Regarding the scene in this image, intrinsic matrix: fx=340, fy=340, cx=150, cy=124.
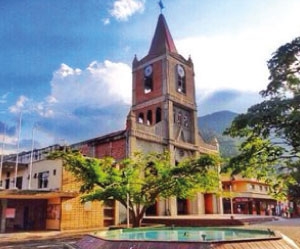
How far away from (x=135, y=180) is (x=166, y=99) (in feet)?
63.6

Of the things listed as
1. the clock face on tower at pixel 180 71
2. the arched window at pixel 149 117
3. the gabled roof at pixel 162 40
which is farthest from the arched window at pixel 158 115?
the gabled roof at pixel 162 40

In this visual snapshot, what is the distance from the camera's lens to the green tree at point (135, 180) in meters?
19.0

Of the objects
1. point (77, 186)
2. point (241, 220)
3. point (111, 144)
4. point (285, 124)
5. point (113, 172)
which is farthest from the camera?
point (111, 144)

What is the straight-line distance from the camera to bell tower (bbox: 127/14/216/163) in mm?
37156

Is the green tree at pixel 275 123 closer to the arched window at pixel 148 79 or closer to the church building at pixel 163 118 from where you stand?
the church building at pixel 163 118

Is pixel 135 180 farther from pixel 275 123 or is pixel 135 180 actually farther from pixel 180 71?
pixel 180 71

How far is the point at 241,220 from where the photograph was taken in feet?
79.8

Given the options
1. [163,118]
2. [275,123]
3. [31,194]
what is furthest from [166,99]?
[275,123]

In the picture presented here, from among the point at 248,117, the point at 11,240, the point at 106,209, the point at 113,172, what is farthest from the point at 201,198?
the point at 248,117

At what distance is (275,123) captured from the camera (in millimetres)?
9945

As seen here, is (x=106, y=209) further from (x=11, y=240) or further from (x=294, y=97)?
(x=294, y=97)

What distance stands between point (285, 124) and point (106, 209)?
21796 mm

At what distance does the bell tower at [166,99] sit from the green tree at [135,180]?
14425 millimetres

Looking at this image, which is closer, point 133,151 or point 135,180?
point 135,180
